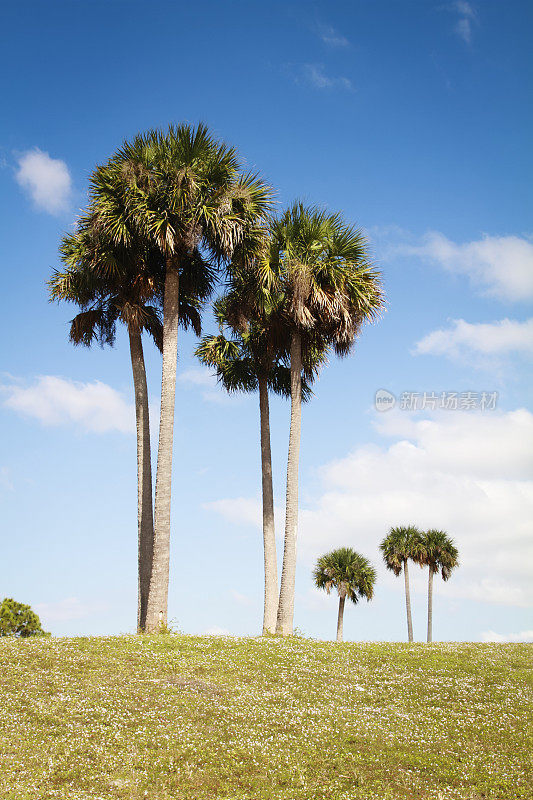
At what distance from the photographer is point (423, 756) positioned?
33.0 ft

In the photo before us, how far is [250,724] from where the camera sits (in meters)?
10.9

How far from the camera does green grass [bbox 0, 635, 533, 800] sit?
29.7ft

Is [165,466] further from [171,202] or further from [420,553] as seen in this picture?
[420,553]

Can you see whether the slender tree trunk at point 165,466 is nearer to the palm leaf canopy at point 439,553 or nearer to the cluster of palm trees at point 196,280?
the cluster of palm trees at point 196,280

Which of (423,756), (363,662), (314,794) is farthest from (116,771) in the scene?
(363,662)

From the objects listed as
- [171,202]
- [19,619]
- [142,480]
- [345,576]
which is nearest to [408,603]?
[345,576]

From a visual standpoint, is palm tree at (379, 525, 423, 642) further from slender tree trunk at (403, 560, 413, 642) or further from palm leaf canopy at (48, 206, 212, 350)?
palm leaf canopy at (48, 206, 212, 350)

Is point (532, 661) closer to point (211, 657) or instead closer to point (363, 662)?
point (363, 662)

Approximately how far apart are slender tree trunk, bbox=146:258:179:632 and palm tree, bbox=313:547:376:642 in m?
24.2

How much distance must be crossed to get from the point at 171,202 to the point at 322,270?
5.43m

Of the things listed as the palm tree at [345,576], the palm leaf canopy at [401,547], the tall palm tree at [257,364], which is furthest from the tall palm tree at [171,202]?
the palm leaf canopy at [401,547]

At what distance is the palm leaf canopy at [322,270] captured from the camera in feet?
67.4

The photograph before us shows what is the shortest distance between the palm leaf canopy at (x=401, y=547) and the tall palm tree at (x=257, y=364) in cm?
2602

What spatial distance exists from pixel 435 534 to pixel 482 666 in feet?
107
